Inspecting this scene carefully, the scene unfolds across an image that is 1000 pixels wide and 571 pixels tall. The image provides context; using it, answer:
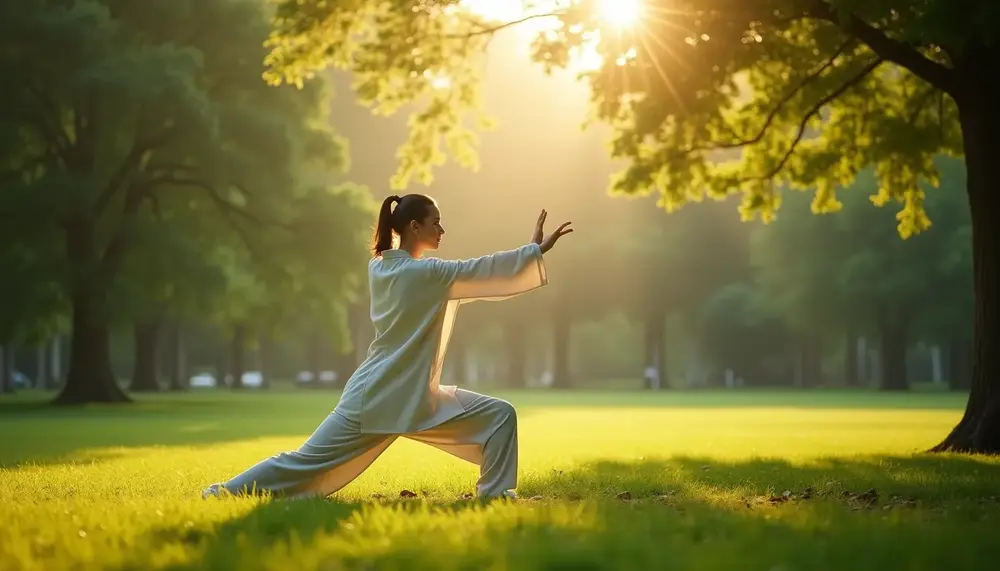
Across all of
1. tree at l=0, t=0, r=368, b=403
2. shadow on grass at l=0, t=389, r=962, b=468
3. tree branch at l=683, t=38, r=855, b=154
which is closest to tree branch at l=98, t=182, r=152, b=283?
tree at l=0, t=0, r=368, b=403

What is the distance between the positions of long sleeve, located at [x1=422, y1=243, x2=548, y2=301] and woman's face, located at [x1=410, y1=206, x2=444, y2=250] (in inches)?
11.4

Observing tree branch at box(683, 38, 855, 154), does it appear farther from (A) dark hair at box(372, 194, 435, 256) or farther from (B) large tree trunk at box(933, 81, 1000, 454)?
(A) dark hair at box(372, 194, 435, 256)

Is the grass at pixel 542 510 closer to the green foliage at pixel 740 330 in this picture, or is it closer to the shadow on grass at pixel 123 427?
the shadow on grass at pixel 123 427

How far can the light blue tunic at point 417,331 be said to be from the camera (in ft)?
25.1

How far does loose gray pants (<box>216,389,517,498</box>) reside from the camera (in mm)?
7750

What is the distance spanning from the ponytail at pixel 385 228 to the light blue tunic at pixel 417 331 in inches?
7.9

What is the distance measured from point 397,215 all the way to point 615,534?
3304mm

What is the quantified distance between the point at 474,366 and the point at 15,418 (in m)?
83.3

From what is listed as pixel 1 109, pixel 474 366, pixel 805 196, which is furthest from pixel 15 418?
pixel 474 366

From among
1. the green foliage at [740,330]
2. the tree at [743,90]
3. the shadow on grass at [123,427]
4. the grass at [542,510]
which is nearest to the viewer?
the grass at [542,510]

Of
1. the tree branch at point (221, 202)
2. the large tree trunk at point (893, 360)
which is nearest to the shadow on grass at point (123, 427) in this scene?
the tree branch at point (221, 202)

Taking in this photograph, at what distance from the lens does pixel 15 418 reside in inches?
1056

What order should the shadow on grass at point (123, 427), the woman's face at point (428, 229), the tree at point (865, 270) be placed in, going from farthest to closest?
the tree at point (865, 270) < the shadow on grass at point (123, 427) < the woman's face at point (428, 229)

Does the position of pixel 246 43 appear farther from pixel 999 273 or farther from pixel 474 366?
pixel 474 366
